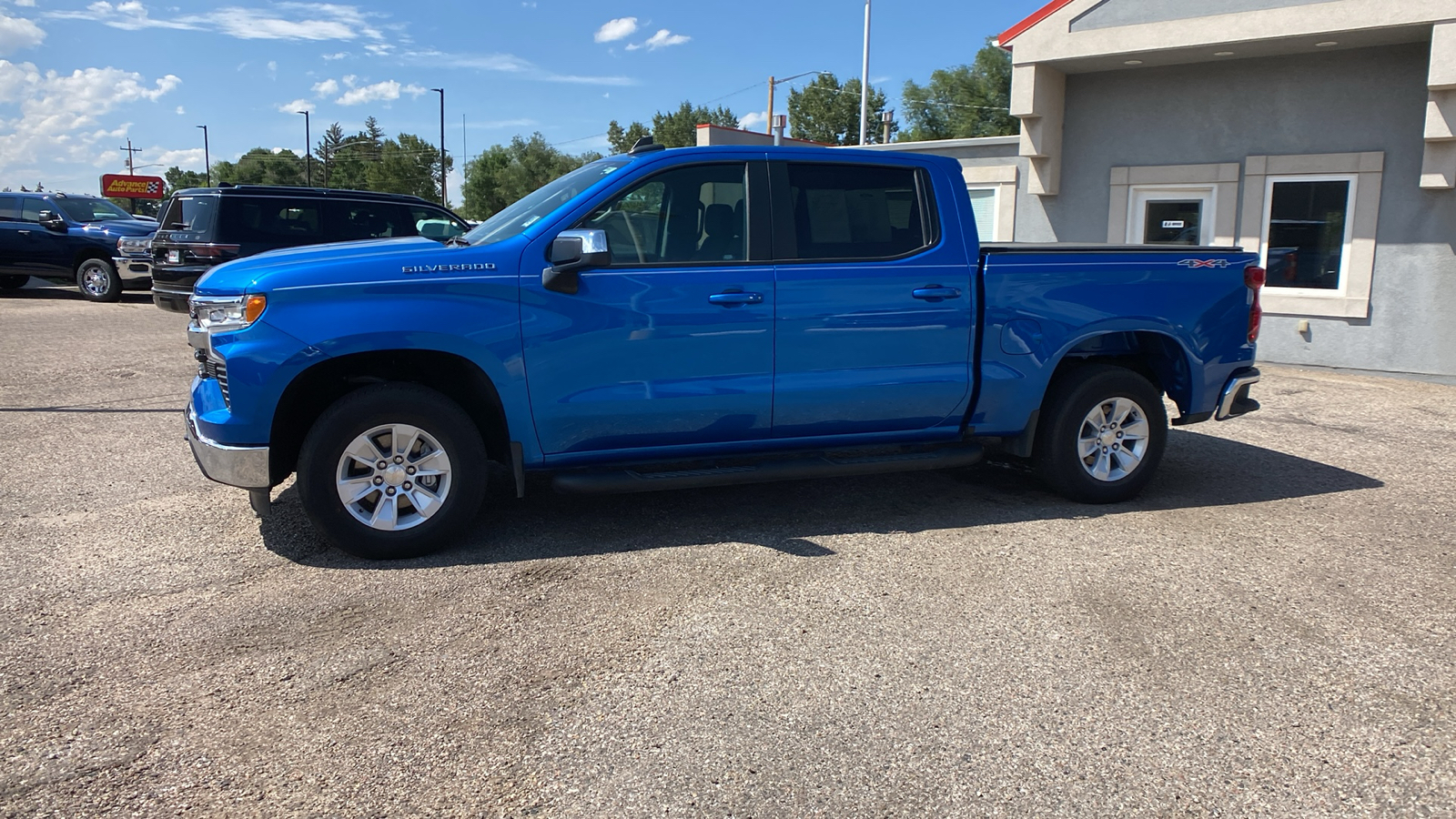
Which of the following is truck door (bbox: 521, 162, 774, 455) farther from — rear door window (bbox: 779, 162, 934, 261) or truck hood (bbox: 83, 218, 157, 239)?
truck hood (bbox: 83, 218, 157, 239)

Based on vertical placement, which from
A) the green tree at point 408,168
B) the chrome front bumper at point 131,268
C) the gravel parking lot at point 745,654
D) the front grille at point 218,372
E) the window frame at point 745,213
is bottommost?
the gravel parking lot at point 745,654

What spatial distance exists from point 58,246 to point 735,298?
56.8 feet

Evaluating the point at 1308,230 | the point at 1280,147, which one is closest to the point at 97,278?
the point at 1280,147

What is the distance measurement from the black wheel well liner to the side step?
454 millimetres

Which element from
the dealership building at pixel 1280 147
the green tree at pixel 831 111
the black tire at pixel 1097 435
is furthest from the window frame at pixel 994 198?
the green tree at pixel 831 111

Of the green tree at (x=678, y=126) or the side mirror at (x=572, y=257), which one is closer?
the side mirror at (x=572, y=257)

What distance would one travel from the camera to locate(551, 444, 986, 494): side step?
4898 mm

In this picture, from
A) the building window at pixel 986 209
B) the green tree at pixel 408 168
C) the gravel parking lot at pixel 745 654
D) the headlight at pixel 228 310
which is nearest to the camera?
the gravel parking lot at pixel 745 654

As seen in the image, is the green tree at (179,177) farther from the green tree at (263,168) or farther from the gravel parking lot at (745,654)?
the gravel parking lot at (745,654)

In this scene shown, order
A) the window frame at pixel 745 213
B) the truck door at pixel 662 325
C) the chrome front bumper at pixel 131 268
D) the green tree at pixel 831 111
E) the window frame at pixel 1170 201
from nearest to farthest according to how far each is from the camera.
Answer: the truck door at pixel 662 325 → the window frame at pixel 745 213 → the window frame at pixel 1170 201 → the chrome front bumper at pixel 131 268 → the green tree at pixel 831 111

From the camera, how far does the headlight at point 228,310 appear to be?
449cm

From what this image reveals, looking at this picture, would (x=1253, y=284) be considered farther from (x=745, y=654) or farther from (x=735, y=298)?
(x=745, y=654)

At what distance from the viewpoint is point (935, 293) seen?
5.40m

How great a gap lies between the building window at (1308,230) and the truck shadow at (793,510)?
18.1 feet
